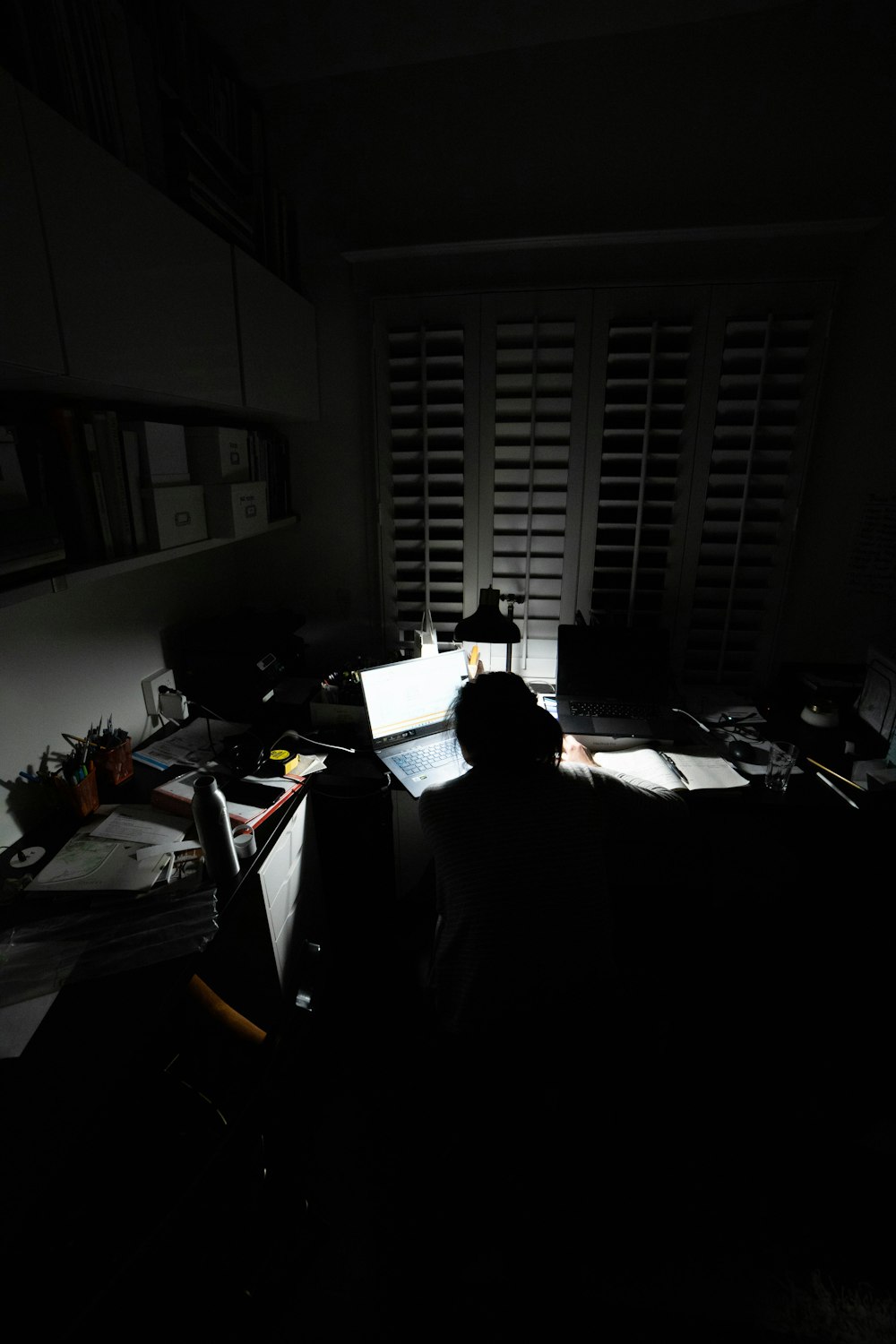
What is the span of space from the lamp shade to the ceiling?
181 cm

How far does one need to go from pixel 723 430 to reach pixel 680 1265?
2.47 m

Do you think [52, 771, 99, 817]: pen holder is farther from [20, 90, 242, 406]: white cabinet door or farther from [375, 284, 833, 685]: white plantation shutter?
[375, 284, 833, 685]: white plantation shutter

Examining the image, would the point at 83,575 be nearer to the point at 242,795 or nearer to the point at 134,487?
the point at 134,487

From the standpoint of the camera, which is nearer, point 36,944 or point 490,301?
point 36,944

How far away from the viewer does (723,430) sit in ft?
7.05

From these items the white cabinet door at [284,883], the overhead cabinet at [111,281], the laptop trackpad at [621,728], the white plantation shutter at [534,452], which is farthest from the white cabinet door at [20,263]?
the laptop trackpad at [621,728]

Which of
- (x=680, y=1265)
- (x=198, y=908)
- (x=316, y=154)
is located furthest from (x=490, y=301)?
(x=680, y=1265)

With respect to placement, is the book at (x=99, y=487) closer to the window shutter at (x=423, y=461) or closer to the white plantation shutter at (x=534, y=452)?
the window shutter at (x=423, y=461)

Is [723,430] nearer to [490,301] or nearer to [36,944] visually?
[490,301]

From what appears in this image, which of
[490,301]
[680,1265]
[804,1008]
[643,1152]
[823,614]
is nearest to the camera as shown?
[680,1265]

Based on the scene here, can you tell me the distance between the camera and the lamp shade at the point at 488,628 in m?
1.92

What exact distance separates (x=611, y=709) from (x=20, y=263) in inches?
77.6

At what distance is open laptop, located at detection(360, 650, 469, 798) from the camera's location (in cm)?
198

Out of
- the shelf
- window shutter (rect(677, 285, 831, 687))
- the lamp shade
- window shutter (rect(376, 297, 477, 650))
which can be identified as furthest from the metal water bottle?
window shutter (rect(677, 285, 831, 687))
